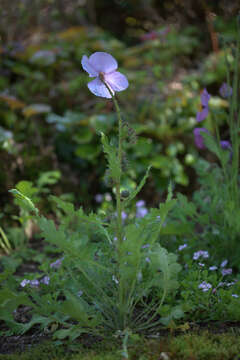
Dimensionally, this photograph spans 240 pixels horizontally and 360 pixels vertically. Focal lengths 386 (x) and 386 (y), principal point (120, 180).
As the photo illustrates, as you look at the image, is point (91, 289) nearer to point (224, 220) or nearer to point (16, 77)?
point (224, 220)

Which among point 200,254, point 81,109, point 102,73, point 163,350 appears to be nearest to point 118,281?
point 163,350

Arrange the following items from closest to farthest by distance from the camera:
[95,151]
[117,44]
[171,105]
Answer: [95,151]
[171,105]
[117,44]

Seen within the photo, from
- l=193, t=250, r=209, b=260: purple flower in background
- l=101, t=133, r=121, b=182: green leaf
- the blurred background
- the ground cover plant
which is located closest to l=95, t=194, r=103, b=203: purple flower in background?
the blurred background

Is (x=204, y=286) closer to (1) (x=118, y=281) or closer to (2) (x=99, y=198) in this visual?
(1) (x=118, y=281)

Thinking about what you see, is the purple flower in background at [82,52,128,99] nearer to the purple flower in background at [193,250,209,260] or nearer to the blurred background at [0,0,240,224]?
the purple flower in background at [193,250,209,260]

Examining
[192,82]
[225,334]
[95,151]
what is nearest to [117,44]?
[192,82]

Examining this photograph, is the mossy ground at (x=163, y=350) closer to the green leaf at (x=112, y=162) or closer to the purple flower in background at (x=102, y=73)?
the green leaf at (x=112, y=162)
